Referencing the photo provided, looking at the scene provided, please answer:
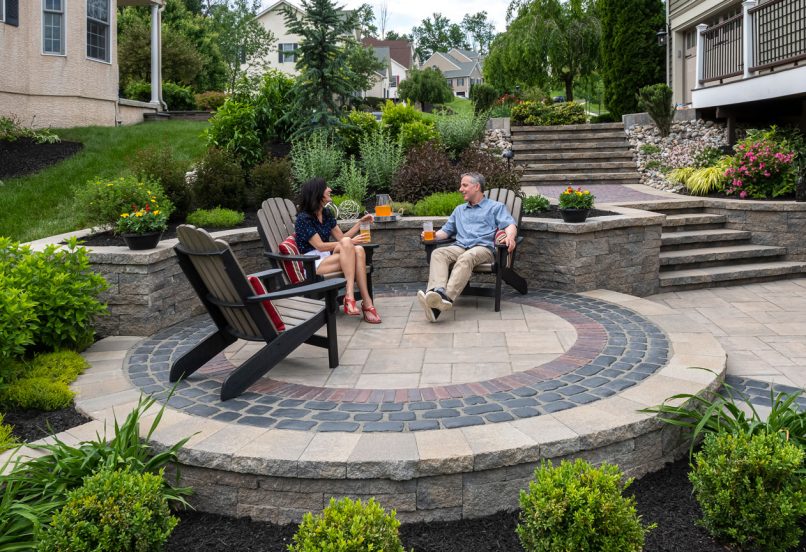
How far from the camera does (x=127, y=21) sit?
24562 mm

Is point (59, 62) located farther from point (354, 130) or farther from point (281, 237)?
point (281, 237)

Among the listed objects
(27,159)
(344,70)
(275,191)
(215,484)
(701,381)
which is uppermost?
(344,70)

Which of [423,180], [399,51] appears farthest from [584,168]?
[399,51]

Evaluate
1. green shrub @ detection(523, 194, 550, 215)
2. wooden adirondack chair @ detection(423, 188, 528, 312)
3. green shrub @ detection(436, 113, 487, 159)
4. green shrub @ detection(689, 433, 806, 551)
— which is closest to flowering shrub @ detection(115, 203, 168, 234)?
wooden adirondack chair @ detection(423, 188, 528, 312)

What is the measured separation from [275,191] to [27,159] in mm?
5645

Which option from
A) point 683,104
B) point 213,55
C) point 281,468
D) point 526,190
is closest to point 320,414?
point 281,468

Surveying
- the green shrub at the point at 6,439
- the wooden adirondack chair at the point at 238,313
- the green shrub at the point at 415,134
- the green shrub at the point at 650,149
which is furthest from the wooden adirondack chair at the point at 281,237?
the green shrub at the point at 650,149

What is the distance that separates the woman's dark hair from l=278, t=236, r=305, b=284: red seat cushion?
298 millimetres

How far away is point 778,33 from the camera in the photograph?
10.5 meters

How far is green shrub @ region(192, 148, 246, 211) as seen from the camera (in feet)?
24.8

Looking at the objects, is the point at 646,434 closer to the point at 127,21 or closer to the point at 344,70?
the point at 344,70

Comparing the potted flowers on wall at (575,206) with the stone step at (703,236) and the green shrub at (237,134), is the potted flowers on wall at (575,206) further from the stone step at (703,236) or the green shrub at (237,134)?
the green shrub at (237,134)

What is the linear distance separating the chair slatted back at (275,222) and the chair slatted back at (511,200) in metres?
1.98

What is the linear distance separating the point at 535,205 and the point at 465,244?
169cm
